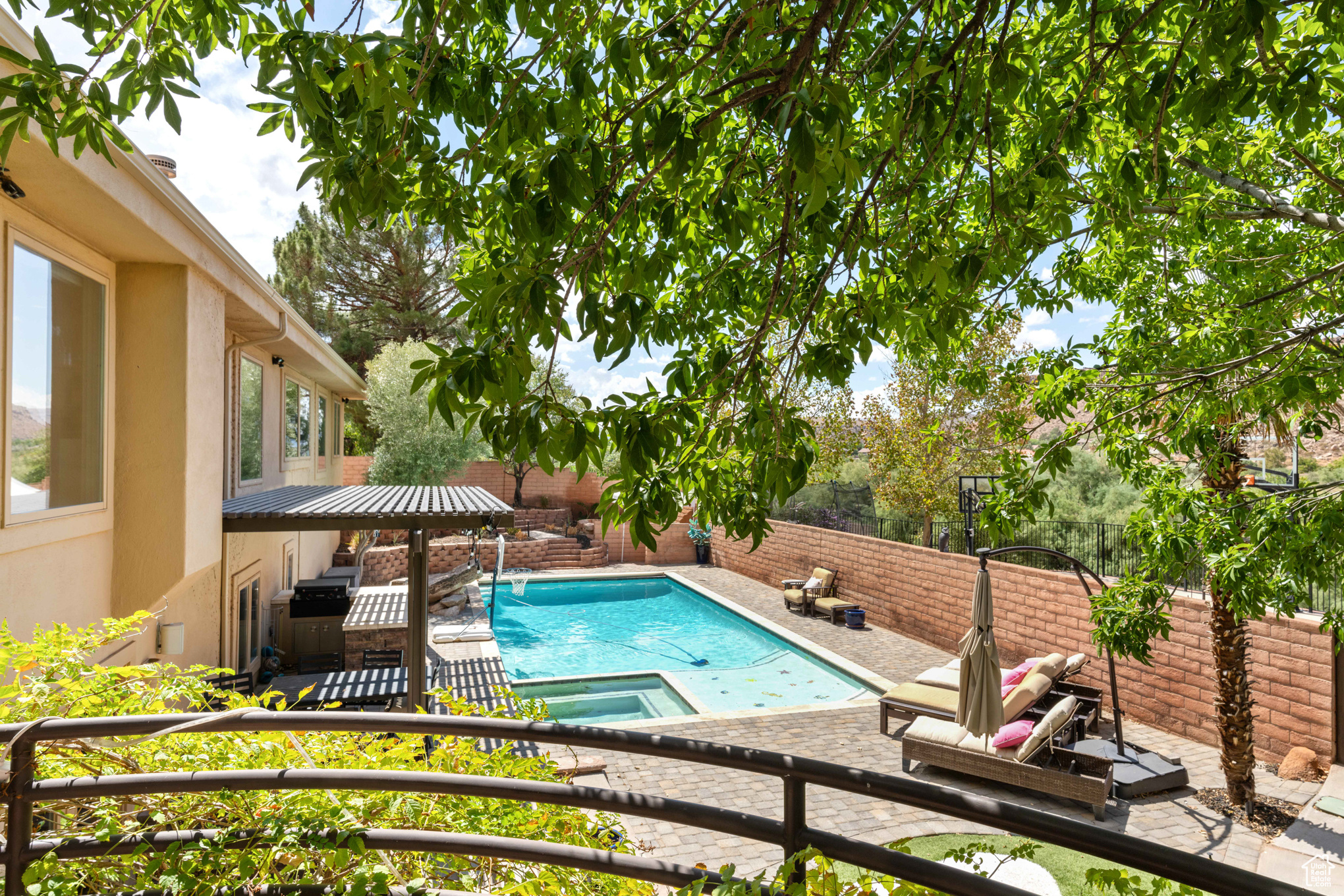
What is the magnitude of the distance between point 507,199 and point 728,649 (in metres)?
14.0

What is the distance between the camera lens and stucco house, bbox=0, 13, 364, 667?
4352 millimetres

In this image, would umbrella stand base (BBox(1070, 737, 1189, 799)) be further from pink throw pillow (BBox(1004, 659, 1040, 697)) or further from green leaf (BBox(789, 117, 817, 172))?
green leaf (BBox(789, 117, 817, 172))

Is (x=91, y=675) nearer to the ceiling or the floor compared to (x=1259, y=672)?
nearer to the ceiling

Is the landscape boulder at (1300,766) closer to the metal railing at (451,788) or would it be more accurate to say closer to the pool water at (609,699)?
the pool water at (609,699)

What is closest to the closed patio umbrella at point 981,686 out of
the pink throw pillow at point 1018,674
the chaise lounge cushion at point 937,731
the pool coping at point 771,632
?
the chaise lounge cushion at point 937,731

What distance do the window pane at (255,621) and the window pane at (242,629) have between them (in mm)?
225

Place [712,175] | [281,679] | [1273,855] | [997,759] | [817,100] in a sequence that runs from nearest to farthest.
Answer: [817,100]
[712,175]
[1273,855]
[997,759]
[281,679]

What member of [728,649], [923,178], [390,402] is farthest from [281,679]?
[390,402]

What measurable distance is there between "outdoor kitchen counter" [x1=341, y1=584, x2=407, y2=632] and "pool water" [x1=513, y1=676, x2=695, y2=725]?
211cm

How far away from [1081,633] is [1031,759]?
3.73 meters

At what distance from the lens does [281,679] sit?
10195mm

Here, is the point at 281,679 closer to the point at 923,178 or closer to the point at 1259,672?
the point at 923,178

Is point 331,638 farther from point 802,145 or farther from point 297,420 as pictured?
point 802,145

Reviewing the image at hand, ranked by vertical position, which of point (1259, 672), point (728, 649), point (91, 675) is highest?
point (91, 675)
